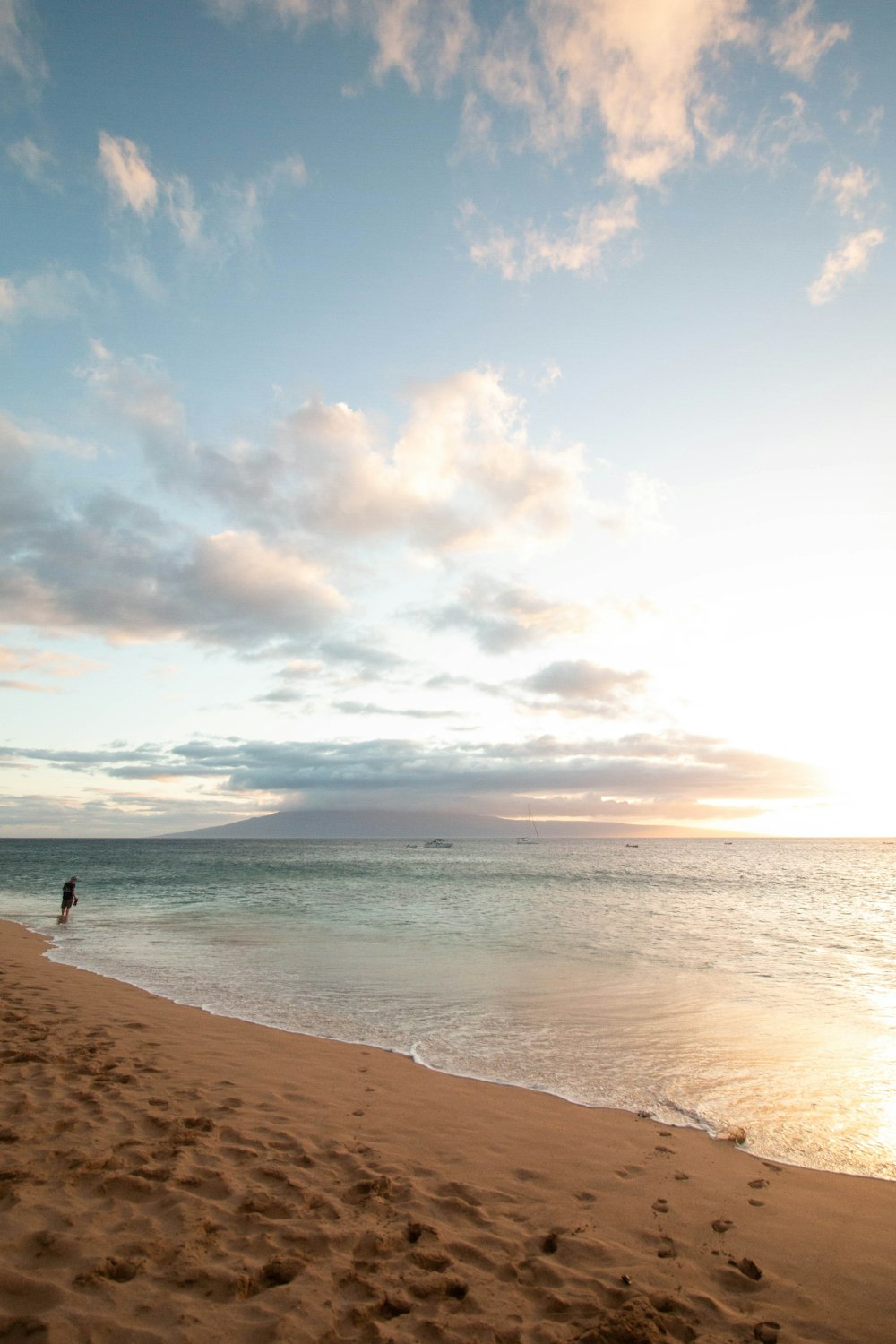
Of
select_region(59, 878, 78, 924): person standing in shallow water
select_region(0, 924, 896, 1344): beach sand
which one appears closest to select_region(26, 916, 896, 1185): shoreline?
select_region(0, 924, 896, 1344): beach sand

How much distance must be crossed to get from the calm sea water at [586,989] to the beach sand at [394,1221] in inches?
51.3

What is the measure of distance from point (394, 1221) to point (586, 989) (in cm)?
1082

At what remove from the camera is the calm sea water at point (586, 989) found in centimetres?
874

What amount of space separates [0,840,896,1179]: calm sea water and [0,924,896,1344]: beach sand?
130 centimetres

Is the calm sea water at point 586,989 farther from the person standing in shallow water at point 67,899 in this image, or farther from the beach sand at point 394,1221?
the beach sand at point 394,1221

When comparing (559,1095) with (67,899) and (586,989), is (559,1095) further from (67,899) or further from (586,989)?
(67,899)

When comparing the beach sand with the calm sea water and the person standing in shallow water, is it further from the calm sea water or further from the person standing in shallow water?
the person standing in shallow water

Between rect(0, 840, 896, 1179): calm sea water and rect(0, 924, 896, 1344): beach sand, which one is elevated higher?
rect(0, 924, 896, 1344): beach sand

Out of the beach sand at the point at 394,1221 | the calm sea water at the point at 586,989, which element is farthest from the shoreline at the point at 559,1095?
the beach sand at the point at 394,1221

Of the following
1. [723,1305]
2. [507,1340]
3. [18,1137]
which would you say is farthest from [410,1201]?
[18,1137]

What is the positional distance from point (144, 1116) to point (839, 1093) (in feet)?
28.1

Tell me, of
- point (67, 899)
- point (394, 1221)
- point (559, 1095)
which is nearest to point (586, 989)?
point (559, 1095)

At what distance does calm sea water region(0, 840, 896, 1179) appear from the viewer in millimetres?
8742

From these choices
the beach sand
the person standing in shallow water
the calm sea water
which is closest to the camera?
the beach sand
